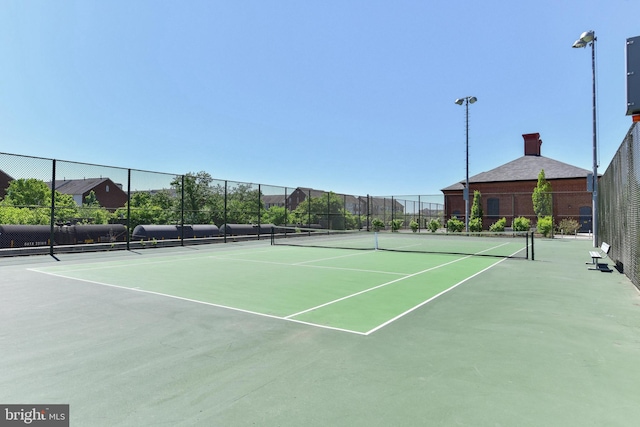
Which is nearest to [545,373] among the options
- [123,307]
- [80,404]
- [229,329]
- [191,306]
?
[229,329]

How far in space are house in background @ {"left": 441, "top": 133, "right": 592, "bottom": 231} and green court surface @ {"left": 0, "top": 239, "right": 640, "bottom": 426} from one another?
33.3m

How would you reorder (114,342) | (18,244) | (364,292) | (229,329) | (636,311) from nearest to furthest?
1. (114,342)
2. (229,329)
3. (636,311)
4. (364,292)
5. (18,244)

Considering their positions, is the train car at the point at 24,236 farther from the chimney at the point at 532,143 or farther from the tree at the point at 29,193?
the chimney at the point at 532,143

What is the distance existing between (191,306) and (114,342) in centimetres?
183

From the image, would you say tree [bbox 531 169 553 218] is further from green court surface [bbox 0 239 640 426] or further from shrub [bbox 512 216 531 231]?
green court surface [bbox 0 239 640 426]

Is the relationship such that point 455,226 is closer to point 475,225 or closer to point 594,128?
point 475,225

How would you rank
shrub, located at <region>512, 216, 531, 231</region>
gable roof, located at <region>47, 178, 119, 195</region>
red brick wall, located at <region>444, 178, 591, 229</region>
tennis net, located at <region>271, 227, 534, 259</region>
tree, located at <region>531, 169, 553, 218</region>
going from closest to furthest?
tennis net, located at <region>271, 227, 534, 259</region> < shrub, located at <region>512, 216, 531, 231</region> < tree, located at <region>531, 169, 553, 218</region> < red brick wall, located at <region>444, 178, 591, 229</region> < gable roof, located at <region>47, 178, 119, 195</region>

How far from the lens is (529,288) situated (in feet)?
26.0

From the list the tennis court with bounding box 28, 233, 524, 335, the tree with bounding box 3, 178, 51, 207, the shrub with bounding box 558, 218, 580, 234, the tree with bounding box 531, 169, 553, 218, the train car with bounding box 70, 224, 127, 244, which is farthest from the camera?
the tree with bounding box 531, 169, 553, 218

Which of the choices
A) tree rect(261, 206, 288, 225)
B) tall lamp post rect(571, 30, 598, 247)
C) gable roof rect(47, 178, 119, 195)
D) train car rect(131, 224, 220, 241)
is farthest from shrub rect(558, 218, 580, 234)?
gable roof rect(47, 178, 119, 195)

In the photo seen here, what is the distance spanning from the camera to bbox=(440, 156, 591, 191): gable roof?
3912cm

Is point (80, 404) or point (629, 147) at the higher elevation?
point (629, 147)

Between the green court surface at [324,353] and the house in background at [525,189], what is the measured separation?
33328mm

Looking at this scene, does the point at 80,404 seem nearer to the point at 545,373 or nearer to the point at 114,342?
the point at 114,342
